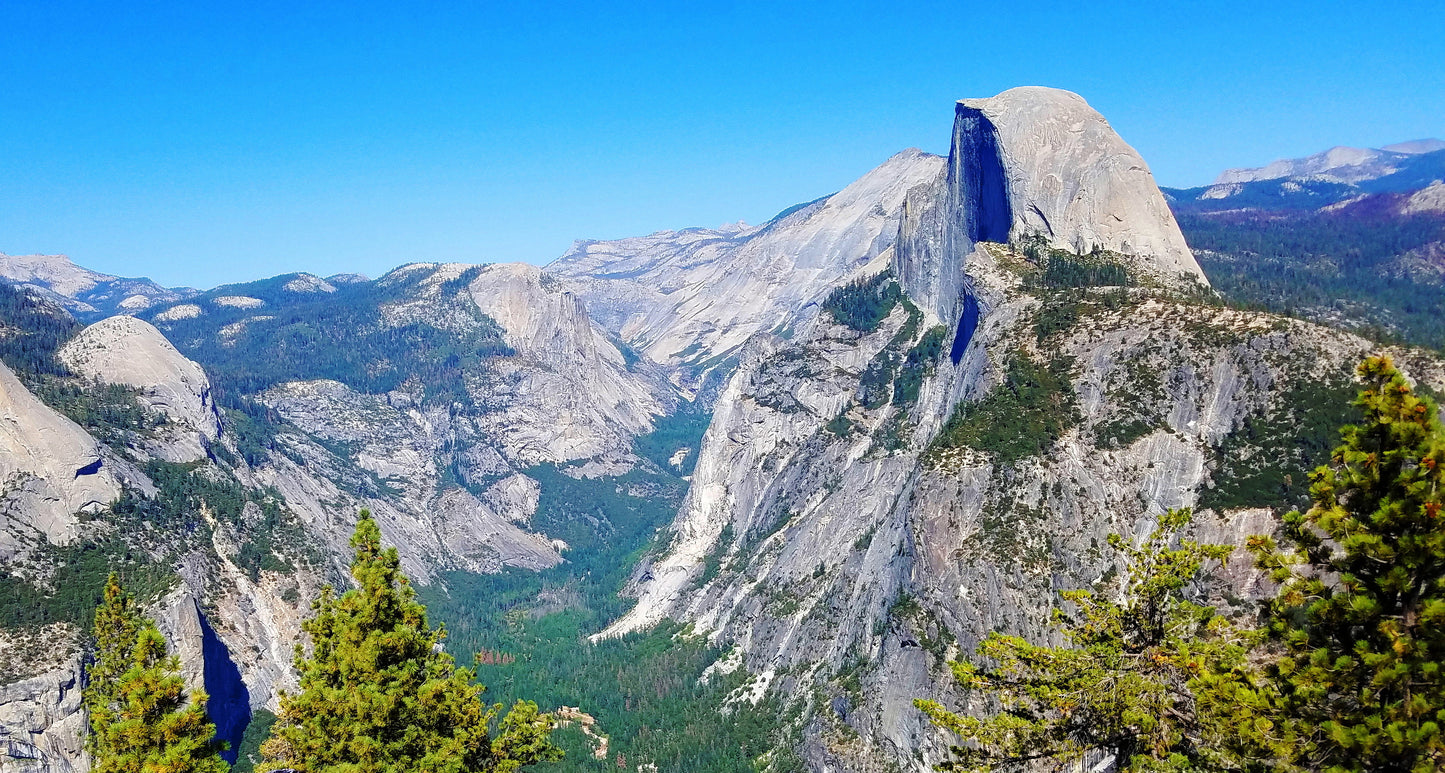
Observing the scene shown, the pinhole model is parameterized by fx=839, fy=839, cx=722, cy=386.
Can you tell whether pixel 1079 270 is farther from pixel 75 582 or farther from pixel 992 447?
pixel 75 582

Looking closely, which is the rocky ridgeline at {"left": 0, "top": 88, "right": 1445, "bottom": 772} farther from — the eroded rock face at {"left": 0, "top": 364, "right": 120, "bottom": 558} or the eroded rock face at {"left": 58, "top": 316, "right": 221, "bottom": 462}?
the eroded rock face at {"left": 58, "top": 316, "right": 221, "bottom": 462}

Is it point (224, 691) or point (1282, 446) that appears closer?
point (1282, 446)

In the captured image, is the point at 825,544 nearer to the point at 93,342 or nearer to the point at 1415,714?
the point at 1415,714

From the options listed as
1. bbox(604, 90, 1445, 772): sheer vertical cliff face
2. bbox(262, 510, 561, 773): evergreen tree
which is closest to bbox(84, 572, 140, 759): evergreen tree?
bbox(262, 510, 561, 773): evergreen tree

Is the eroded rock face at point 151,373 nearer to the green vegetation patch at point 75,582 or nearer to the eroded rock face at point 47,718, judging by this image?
the green vegetation patch at point 75,582

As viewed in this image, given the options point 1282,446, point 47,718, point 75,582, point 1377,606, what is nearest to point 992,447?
point 1282,446

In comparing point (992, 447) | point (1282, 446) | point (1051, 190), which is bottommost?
point (992, 447)
